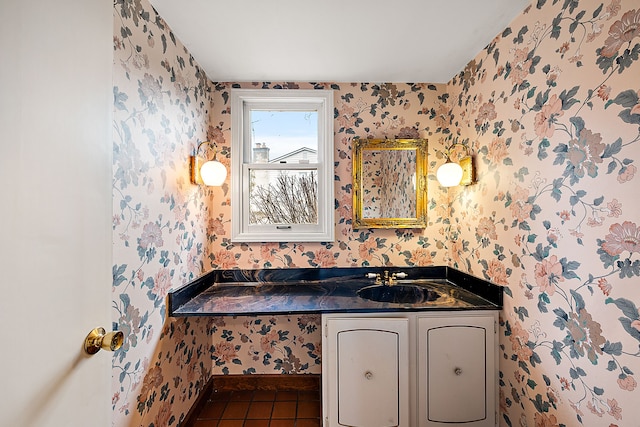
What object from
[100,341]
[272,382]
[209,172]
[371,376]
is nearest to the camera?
[100,341]

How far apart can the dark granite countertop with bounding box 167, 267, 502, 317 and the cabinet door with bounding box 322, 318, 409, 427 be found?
0.14 m

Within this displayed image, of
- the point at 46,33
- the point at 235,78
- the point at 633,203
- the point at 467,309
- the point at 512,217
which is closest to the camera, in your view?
the point at 46,33

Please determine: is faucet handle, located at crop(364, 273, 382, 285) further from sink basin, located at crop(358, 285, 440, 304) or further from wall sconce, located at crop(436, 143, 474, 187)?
wall sconce, located at crop(436, 143, 474, 187)

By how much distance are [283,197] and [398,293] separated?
1.07 m

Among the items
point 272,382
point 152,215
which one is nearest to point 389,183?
point 152,215

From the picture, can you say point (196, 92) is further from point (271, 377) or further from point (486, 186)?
point (271, 377)

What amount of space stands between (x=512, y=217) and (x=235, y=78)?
76.6 inches

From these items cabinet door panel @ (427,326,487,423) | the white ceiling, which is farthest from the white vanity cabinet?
the white ceiling

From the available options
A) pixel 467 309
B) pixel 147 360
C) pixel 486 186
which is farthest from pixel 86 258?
pixel 486 186

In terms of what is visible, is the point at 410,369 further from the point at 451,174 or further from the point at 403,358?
the point at 451,174

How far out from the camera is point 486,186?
1805 millimetres

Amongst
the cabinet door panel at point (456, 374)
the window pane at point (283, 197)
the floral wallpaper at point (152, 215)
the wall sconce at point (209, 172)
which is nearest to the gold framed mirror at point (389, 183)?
the window pane at point (283, 197)

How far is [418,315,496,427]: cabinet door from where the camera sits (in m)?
1.67

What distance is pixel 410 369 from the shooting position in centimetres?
168
